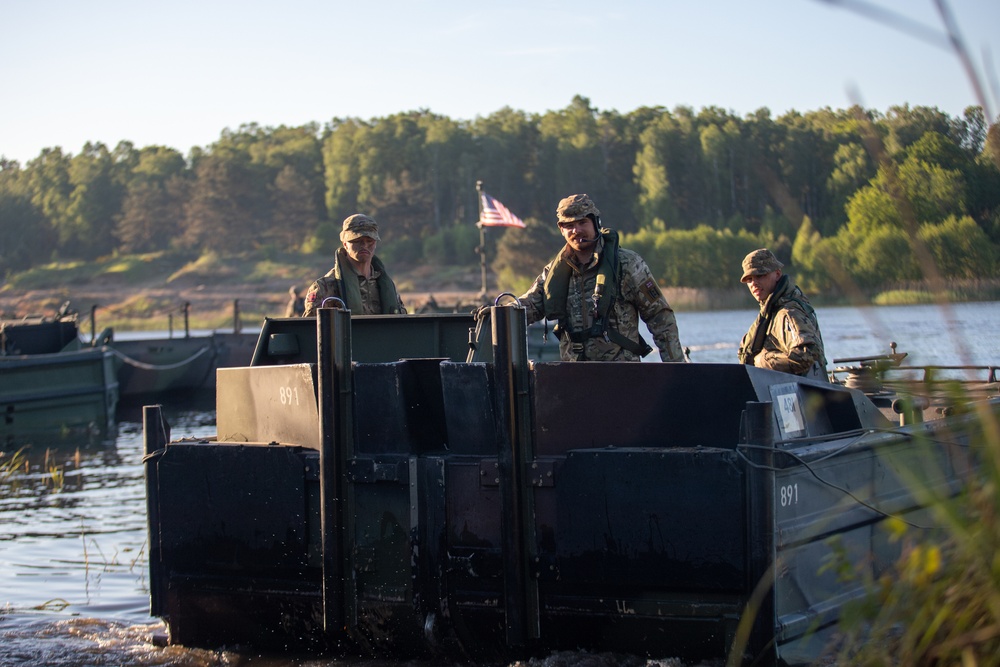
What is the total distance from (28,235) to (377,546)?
144216mm

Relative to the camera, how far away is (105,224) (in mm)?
143875

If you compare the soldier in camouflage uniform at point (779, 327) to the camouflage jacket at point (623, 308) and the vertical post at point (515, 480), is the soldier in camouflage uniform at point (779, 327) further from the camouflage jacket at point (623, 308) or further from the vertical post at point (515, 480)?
the vertical post at point (515, 480)

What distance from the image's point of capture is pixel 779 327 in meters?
7.69

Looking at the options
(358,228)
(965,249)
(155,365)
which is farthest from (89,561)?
(155,365)

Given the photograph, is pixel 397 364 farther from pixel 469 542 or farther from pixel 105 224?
pixel 105 224

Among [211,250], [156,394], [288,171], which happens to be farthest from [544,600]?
[288,171]

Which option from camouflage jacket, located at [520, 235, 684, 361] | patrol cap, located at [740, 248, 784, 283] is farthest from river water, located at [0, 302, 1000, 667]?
camouflage jacket, located at [520, 235, 684, 361]

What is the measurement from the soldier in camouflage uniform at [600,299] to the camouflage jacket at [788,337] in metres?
0.75

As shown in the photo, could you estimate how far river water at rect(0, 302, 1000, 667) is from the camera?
6.59 m

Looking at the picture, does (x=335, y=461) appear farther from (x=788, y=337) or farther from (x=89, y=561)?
(x=89, y=561)

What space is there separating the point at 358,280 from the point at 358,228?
0.34 meters

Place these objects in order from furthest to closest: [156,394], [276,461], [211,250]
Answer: [211,250] < [156,394] < [276,461]

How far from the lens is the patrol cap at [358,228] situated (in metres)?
8.08

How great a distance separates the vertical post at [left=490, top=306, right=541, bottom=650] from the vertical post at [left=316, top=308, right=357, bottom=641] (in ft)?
2.56
